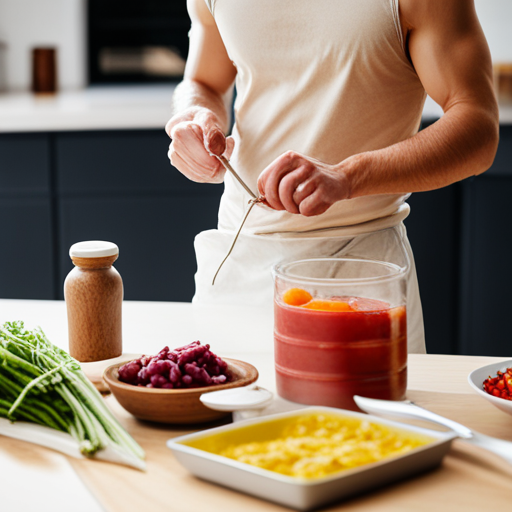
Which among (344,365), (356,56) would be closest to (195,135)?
(356,56)

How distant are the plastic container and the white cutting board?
0.26m

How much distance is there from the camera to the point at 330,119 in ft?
4.32

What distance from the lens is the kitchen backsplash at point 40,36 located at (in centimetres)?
318

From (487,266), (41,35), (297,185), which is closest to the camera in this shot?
(297,185)

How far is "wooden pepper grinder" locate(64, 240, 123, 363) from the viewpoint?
39.0 inches

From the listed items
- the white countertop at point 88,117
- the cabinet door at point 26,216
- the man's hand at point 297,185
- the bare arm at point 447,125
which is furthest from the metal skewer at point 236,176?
the cabinet door at point 26,216

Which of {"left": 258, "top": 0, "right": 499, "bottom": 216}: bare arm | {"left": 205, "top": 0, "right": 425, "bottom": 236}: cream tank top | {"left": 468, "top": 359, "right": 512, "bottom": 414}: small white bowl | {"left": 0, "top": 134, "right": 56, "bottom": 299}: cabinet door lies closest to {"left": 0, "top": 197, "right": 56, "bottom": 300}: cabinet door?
{"left": 0, "top": 134, "right": 56, "bottom": 299}: cabinet door

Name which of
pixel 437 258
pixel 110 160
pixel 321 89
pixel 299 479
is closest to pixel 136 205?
pixel 110 160

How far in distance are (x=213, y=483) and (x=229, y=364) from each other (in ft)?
0.70

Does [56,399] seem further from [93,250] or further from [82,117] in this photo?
[82,117]

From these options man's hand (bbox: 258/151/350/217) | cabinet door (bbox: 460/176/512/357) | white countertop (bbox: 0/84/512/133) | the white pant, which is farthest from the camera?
white countertop (bbox: 0/84/512/133)

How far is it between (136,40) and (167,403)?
2813mm

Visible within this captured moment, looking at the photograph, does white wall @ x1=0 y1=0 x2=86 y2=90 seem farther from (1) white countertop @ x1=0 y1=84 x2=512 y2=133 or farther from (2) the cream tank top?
(2) the cream tank top

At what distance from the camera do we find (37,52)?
10.3 feet
